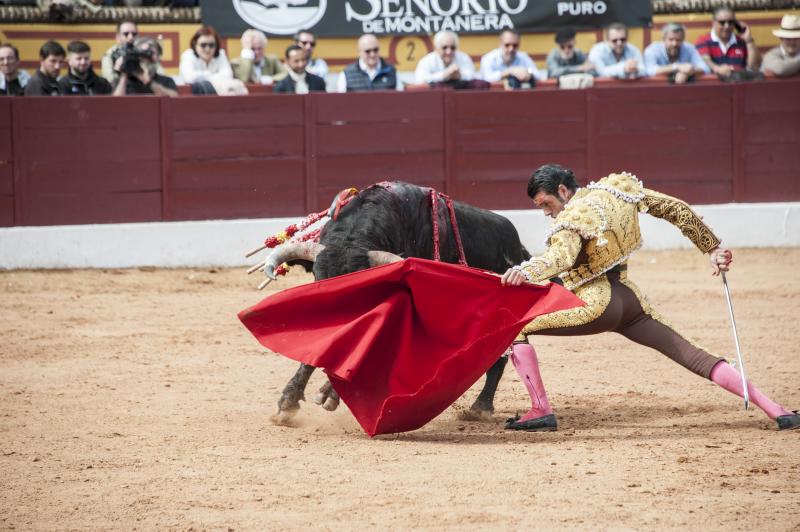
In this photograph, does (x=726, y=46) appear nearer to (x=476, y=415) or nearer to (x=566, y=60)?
(x=566, y=60)

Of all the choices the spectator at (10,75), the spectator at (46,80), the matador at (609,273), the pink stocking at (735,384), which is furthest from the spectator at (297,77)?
the pink stocking at (735,384)

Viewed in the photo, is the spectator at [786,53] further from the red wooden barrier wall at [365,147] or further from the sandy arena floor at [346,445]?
the sandy arena floor at [346,445]

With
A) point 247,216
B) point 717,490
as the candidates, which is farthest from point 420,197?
point 247,216

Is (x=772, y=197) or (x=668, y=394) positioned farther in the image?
(x=772, y=197)

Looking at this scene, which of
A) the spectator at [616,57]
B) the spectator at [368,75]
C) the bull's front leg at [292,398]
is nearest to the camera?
the bull's front leg at [292,398]

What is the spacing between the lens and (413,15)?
9.95 metres

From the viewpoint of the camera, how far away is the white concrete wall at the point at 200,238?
27.3 ft

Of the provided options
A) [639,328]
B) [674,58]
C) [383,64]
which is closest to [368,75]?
[383,64]

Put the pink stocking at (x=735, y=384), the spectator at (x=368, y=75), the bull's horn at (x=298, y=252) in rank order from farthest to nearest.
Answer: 1. the spectator at (x=368, y=75)
2. the bull's horn at (x=298, y=252)
3. the pink stocking at (x=735, y=384)

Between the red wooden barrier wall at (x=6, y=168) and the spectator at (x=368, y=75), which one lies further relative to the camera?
the spectator at (x=368, y=75)

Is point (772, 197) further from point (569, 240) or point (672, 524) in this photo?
point (672, 524)

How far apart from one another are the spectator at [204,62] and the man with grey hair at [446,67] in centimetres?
143

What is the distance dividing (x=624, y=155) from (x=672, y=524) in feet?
20.7

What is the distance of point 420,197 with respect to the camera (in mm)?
4859
